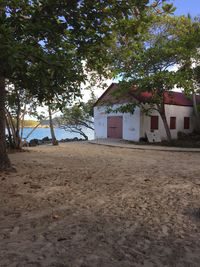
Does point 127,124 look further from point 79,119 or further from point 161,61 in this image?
point 79,119

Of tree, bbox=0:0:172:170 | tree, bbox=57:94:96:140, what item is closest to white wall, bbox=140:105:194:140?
tree, bbox=57:94:96:140

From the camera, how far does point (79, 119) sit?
110 ft

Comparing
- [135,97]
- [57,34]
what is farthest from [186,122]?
[57,34]

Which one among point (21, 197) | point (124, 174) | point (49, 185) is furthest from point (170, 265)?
point (124, 174)

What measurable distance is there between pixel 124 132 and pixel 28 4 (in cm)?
1836

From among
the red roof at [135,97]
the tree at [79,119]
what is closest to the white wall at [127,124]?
the red roof at [135,97]

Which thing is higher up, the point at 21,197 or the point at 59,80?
the point at 59,80

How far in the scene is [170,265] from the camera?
3.19m

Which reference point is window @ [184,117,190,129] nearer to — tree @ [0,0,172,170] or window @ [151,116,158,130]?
window @ [151,116,158,130]

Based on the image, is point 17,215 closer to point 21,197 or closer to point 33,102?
point 21,197

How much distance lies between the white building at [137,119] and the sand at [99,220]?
567 inches

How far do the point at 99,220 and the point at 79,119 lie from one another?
29.1 metres

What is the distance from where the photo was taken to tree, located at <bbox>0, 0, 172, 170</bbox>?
211 inches

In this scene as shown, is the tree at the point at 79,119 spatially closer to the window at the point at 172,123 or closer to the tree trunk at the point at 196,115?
the window at the point at 172,123
